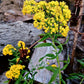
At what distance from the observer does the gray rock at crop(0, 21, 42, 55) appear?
277 centimetres

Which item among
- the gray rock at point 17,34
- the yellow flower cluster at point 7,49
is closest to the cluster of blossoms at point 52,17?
the yellow flower cluster at point 7,49

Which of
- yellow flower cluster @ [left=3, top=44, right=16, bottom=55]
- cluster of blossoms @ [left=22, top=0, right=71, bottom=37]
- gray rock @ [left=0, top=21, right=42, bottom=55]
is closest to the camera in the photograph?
cluster of blossoms @ [left=22, top=0, right=71, bottom=37]

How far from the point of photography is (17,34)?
299 cm

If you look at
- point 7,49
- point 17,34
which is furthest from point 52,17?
point 17,34

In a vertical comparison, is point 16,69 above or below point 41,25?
below

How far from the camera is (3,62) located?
2645 millimetres

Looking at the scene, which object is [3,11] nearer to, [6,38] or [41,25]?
[6,38]

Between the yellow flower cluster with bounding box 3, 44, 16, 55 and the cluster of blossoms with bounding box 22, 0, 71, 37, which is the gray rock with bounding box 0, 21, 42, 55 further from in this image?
the cluster of blossoms with bounding box 22, 0, 71, 37

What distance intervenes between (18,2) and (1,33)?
2.38 meters

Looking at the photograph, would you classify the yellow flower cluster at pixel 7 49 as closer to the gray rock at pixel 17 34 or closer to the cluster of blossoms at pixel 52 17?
the cluster of blossoms at pixel 52 17

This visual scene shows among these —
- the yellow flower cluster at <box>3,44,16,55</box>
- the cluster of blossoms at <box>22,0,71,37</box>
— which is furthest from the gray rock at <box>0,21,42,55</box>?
the cluster of blossoms at <box>22,0,71,37</box>

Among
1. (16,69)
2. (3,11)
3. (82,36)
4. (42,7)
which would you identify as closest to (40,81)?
(16,69)

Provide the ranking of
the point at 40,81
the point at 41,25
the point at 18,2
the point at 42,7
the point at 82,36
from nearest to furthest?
1. the point at 41,25
2. the point at 42,7
3. the point at 40,81
4. the point at 82,36
5. the point at 18,2

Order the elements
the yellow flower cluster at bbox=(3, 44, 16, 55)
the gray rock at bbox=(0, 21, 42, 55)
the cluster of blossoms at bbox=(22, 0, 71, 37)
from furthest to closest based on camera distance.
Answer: the gray rock at bbox=(0, 21, 42, 55), the yellow flower cluster at bbox=(3, 44, 16, 55), the cluster of blossoms at bbox=(22, 0, 71, 37)
